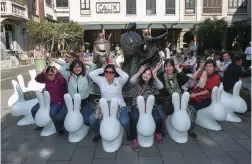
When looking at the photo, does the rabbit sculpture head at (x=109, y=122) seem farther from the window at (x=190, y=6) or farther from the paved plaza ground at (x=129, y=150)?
the window at (x=190, y=6)

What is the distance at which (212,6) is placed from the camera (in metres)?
28.0

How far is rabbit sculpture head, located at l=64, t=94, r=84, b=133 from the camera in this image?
12.9 feet

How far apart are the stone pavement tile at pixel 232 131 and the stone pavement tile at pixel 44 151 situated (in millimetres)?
2898

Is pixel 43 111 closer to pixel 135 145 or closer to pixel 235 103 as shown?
pixel 135 145

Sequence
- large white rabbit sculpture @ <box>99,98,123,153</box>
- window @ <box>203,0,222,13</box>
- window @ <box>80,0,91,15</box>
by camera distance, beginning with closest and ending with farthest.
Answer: large white rabbit sculpture @ <box>99,98,123,153</box> < window @ <box>203,0,222,13</box> < window @ <box>80,0,91,15</box>

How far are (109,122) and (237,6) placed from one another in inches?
1127

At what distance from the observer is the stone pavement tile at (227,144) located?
3.82m

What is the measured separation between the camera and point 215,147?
3.87m

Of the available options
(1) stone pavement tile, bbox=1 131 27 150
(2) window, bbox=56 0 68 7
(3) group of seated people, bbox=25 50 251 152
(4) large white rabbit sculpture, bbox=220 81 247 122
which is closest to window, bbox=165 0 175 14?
(2) window, bbox=56 0 68 7

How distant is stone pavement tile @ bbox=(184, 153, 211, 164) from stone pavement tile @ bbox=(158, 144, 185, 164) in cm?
8

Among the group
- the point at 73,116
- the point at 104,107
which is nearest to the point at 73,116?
the point at 73,116

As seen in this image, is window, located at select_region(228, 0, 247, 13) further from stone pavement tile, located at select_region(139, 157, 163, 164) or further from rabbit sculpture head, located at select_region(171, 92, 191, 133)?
stone pavement tile, located at select_region(139, 157, 163, 164)

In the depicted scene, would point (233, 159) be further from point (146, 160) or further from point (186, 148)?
point (146, 160)

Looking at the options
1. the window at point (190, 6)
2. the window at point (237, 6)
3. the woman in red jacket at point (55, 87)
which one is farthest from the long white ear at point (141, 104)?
the window at point (237, 6)
